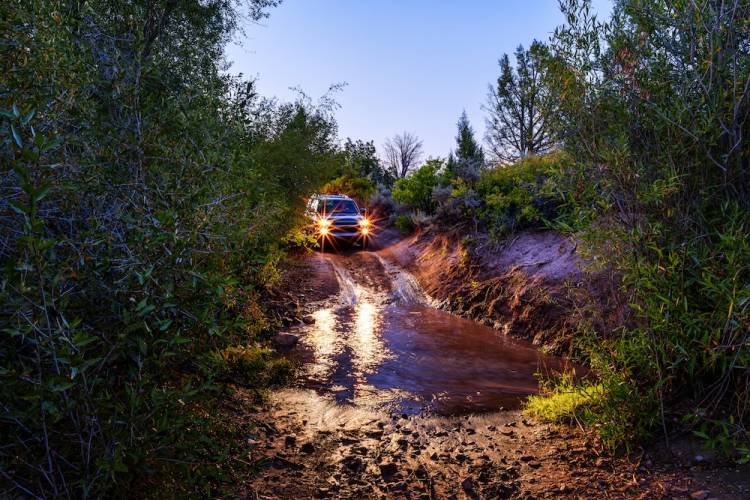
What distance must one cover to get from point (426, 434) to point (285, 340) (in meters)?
3.92

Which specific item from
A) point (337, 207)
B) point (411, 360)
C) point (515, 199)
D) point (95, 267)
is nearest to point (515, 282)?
point (515, 199)

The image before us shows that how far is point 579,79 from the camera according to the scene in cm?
437

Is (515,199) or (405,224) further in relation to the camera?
(405,224)

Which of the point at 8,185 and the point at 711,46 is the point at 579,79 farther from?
the point at 8,185

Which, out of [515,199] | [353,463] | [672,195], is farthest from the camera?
[515,199]

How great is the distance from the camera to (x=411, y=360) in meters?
7.70

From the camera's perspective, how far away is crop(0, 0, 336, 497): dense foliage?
2.02 meters

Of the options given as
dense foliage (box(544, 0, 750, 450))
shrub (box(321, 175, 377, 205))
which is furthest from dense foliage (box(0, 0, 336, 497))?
shrub (box(321, 175, 377, 205))

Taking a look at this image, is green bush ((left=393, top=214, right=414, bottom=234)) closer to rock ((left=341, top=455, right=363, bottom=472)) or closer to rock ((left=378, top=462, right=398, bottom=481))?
rock ((left=341, top=455, right=363, bottom=472))

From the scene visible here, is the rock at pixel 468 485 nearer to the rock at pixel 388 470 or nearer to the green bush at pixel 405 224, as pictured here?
the rock at pixel 388 470

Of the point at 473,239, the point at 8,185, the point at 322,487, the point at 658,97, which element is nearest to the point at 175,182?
the point at 8,185

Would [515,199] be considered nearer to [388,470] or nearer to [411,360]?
[411,360]

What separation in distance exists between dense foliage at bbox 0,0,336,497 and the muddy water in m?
3.02

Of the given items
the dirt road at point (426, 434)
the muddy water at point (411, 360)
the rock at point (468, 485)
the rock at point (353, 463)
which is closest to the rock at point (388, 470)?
the dirt road at point (426, 434)
